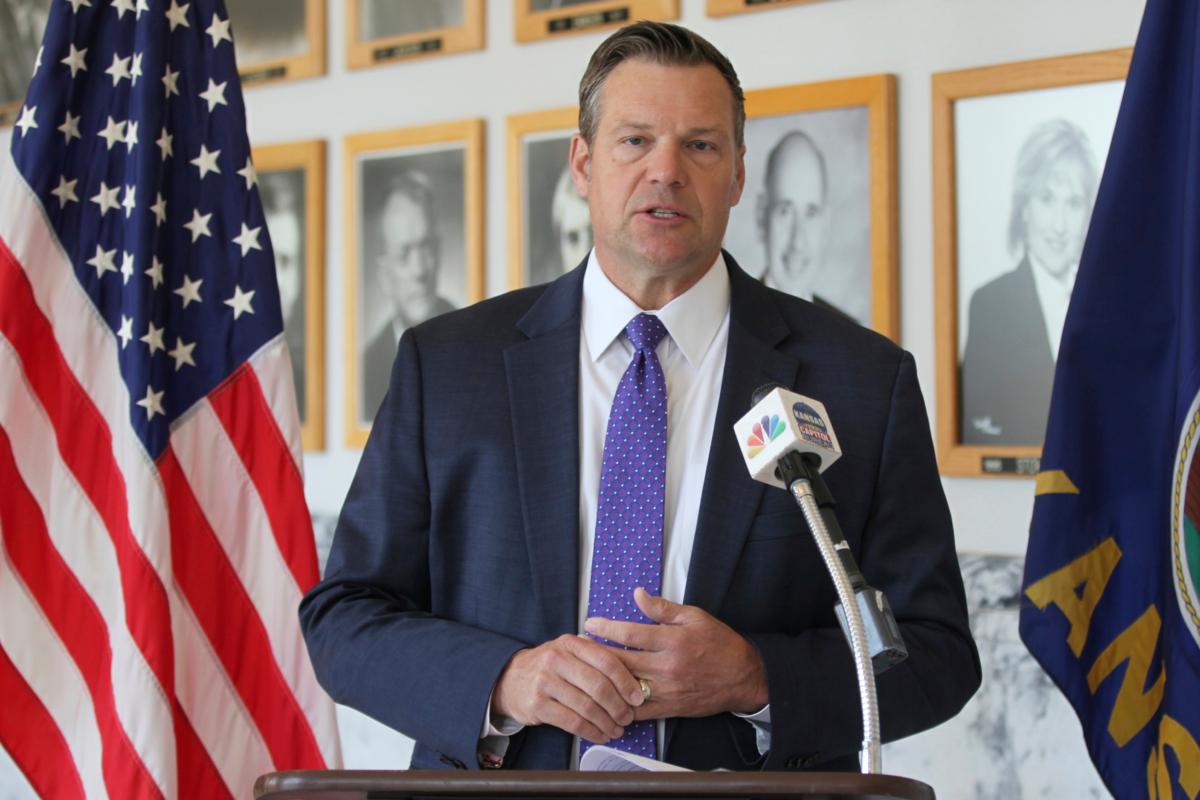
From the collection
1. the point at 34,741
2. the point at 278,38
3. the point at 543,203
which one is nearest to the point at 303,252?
the point at 278,38

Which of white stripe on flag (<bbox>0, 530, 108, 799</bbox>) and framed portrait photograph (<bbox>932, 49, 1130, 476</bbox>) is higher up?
framed portrait photograph (<bbox>932, 49, 1130, 476</bbox>)

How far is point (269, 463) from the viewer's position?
285 cm

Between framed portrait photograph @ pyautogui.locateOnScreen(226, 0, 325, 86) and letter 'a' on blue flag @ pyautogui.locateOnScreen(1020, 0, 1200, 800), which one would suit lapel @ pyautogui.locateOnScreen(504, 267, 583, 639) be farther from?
framed portrait photograph @ pyautogui.locateOnScreen(226, 0, 325, 86)

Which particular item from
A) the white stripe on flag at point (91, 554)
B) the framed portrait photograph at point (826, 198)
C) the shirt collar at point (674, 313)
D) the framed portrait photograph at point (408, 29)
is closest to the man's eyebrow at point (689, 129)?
the shirt collar at point (674, 313)

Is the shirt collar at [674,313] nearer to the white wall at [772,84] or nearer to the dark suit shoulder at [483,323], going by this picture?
the dark suit shoulder at [483,323]

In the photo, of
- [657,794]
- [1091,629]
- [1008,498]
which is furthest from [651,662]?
[1008,498]

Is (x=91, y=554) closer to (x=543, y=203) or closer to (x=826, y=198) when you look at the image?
(x=543, y=203)

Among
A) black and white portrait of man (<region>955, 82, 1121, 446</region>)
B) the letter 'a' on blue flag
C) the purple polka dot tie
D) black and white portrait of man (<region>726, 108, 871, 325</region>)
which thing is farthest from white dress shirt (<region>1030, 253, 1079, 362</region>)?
the purple polka dot tie

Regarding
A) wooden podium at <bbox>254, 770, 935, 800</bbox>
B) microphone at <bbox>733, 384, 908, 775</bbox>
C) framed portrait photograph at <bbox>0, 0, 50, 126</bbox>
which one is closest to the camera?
wooden podium at <bbox>254, 770, 935, 800</bbox>

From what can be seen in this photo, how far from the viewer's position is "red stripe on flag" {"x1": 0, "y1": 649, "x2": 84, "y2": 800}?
262cm

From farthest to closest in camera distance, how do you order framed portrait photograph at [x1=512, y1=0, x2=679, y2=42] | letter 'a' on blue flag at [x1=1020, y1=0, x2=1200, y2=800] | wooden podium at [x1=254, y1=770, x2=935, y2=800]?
framed portrait photograph at [x1=512, y1=0, x2=679, y2=42] → letter 'a' on blue flag at [x1=1020, y1=0, x2=1200, y2=800] → wooden podium at [x1=254, y1=770, x2=935, y2=800]

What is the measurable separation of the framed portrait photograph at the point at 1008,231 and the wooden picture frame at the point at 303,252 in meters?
1.97

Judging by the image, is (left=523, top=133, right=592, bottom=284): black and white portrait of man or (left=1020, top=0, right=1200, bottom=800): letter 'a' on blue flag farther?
(left=523, top=133, right=592, bottom=284): black and white portrait of man

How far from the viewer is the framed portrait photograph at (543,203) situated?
12.2 ft
